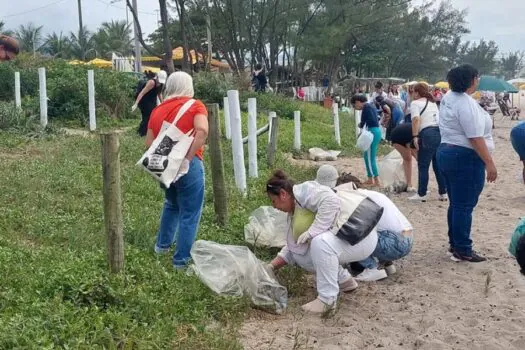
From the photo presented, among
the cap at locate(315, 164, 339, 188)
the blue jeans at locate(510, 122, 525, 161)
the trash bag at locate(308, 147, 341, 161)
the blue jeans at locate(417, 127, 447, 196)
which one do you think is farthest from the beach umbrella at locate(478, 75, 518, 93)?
the blue jeans at locate(510, 122, 525, 161)

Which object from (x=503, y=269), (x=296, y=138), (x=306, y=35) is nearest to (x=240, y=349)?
(x=503, y=269)

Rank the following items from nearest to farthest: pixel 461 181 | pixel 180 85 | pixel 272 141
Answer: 1. pixel 180 85
2. pixel 461 181
3. pixel 272 141

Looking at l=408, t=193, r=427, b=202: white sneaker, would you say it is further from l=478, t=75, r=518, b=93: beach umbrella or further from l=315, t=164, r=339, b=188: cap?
l=478, t=75, r=518, b=93: beach umbrella

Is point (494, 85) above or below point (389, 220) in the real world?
above

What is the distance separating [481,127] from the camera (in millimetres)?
5375

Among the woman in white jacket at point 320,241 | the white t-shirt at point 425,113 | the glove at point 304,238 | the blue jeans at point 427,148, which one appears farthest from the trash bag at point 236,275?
the white t-shirt at point 425,113

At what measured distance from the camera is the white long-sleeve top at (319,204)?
4504 millimetres

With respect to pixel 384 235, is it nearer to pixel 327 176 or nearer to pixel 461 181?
pixel 327 176

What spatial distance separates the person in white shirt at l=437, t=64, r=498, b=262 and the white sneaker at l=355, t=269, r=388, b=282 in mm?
921

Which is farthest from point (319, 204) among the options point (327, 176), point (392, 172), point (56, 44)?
point (56, 44)

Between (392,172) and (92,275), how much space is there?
6.32 metres

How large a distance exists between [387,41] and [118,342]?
4864cm

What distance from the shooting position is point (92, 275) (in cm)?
409

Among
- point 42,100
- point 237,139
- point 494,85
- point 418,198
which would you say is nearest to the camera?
point 237,139
